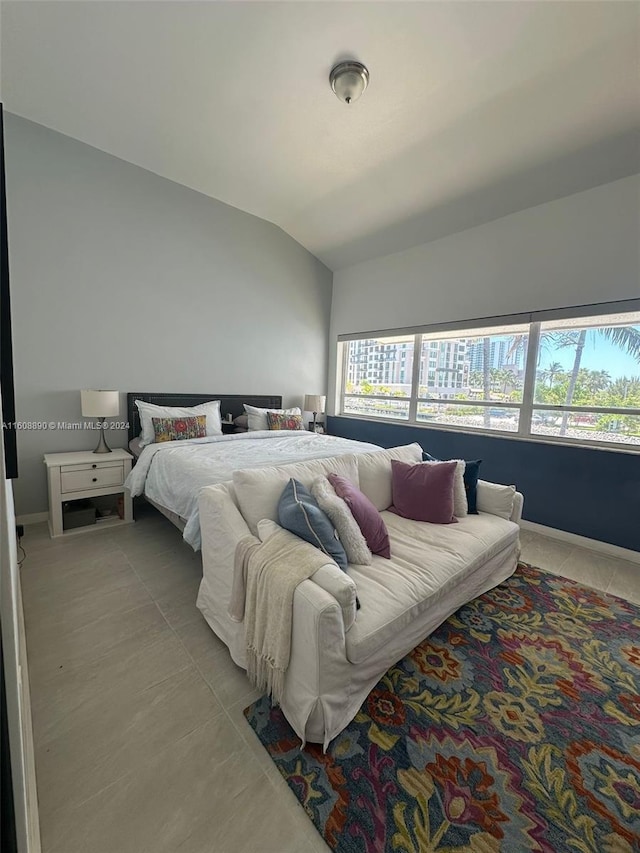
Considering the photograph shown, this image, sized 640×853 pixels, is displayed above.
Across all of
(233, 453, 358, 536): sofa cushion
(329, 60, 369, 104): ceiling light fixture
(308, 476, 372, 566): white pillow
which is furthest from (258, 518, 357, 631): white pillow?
(329, 60, 369, 104): ceiling light fixture

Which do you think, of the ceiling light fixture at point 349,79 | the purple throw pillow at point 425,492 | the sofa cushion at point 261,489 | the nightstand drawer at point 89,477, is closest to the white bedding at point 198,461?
the nightstand drawer at point 89,477

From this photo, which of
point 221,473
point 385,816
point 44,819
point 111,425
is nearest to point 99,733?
point 44,819

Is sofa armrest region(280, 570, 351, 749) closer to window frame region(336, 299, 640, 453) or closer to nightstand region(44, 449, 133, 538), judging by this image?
nightstand region(44, 449, 133, 538)

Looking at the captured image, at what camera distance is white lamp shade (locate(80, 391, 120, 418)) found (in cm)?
288

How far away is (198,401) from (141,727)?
296cm

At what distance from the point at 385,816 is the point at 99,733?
1030 mm

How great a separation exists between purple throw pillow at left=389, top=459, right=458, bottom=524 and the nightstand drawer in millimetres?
2311

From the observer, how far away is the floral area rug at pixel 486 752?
3.42 feet

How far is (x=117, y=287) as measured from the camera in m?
3.21

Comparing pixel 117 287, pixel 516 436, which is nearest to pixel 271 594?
pixel 516 436

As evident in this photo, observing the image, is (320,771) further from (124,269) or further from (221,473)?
(124,269)

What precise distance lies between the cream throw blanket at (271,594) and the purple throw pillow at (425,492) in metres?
1.01

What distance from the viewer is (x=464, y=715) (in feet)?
4.57

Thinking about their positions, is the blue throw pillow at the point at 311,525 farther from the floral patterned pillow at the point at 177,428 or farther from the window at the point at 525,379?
the window at the point at 525,379
